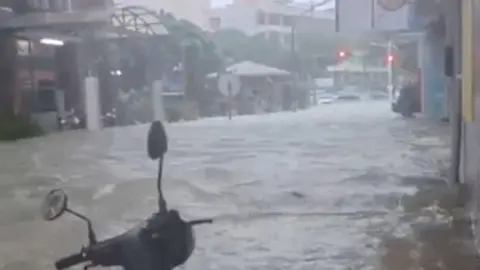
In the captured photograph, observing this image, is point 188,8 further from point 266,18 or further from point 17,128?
point 17,128

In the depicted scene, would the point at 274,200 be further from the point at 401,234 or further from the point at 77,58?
the point at 77,58

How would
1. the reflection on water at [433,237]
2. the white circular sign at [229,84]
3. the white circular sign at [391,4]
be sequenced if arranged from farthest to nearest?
the white circular sign at [391,4] < the white circular sign at [229,84] < the reflection on water at [433,237]

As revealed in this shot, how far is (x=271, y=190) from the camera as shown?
295 cm

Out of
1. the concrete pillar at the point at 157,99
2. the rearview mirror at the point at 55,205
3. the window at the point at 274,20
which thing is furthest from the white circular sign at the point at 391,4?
the rearview mirror at the point at 55,205

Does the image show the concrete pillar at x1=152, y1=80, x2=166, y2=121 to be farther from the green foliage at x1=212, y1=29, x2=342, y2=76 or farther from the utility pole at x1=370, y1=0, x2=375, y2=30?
the utility pole at x1=370, y1=0, x2=375, y2=30

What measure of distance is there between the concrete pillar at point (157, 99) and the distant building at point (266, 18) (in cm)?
24

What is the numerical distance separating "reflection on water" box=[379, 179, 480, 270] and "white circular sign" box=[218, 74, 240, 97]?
60 centimetres

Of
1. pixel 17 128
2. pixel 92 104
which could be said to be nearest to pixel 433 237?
pixel 92 104

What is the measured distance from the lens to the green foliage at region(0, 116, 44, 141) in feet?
13.1

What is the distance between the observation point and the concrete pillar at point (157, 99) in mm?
2630

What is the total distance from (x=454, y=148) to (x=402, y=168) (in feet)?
1.51

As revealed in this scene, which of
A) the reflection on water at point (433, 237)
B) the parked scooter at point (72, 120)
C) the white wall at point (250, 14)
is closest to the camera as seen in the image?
the reflection on water at point (433, 237)

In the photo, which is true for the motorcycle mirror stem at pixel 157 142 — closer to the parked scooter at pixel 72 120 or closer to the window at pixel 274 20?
the window at pixel 274 20

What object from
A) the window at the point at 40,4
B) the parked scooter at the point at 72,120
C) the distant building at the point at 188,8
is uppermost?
the window at the point at 40,4
